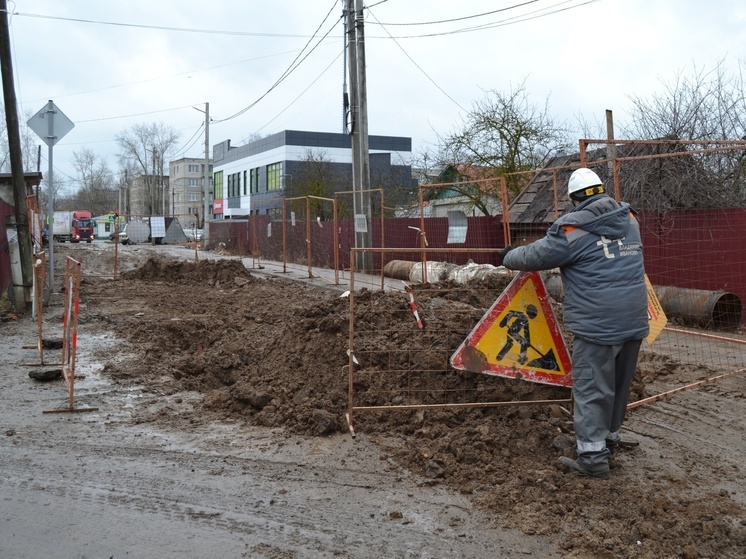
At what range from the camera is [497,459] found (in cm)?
487

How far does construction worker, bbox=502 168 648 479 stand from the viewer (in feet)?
14.9

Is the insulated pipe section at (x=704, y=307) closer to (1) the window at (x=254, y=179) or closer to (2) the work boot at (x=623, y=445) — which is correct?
(2) the work boot at (x=623, y=445)

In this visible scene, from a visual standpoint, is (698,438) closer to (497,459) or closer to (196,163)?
(497,459)

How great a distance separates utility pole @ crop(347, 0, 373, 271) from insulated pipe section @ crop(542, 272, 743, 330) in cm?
870

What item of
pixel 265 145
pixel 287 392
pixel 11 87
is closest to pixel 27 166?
pixel 265 145

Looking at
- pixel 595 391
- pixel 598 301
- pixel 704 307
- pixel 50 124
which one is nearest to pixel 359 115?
pixel 50 124

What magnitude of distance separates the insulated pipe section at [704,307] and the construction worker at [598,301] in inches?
246

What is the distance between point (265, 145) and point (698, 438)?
62.8 m

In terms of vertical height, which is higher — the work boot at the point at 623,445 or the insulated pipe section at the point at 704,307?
the insulated pipe section at the point at 704,307

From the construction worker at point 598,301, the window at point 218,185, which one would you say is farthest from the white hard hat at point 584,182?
the window at point 218,185

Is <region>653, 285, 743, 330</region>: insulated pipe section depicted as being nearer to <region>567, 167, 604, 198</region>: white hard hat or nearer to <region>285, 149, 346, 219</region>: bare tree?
<region>567, 167, 604, 198</region>: white hard hat

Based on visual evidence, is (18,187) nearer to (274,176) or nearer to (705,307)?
(705,307)

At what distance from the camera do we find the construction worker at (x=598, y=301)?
453cm

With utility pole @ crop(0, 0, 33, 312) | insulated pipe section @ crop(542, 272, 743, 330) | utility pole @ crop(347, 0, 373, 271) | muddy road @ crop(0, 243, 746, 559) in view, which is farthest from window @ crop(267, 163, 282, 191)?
muddy road @ crop(0, 243, 746, 559)
